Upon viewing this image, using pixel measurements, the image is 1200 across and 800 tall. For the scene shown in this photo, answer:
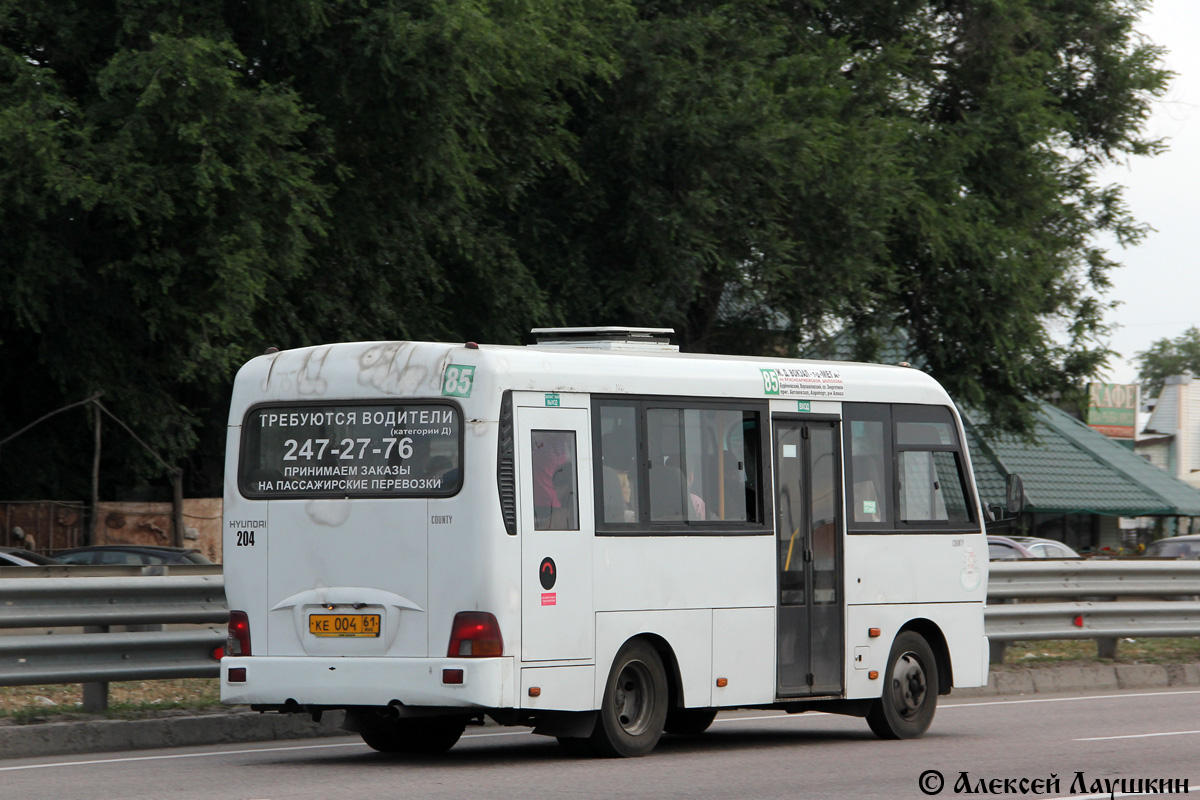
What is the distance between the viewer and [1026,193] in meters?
29.6

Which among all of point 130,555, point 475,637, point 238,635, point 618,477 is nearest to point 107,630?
point 238,635

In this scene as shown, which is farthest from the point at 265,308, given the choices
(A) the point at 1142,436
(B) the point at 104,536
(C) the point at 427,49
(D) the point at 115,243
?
(A) the point at 1142,436

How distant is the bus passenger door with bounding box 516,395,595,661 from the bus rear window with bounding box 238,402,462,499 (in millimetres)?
480

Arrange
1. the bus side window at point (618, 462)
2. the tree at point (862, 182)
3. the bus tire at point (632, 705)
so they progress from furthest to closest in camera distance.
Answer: the tree at point (862, 182) → the bus side window at point (618, 462) → the bus tire at point (632, 705)

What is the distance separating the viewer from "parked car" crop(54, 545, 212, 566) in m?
23.0

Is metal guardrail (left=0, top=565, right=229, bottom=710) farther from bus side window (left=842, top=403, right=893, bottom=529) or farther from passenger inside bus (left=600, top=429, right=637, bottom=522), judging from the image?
bus side window (left=842, top=403, right=893, bottom=529)

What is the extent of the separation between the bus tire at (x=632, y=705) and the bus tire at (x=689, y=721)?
41.9 inches

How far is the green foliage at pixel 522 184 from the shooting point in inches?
777

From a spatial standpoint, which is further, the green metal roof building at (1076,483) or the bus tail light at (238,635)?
the green metal roof building at (1076,483)

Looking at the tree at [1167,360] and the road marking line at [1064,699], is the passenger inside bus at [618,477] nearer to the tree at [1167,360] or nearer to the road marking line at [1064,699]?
the road marking line at [1064,699]

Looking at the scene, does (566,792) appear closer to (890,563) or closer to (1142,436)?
(890,563)

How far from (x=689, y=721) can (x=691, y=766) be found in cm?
216

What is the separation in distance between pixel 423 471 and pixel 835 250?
1568cm

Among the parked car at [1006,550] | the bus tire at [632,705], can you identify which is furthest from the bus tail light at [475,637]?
the parked car at [1006,550]
